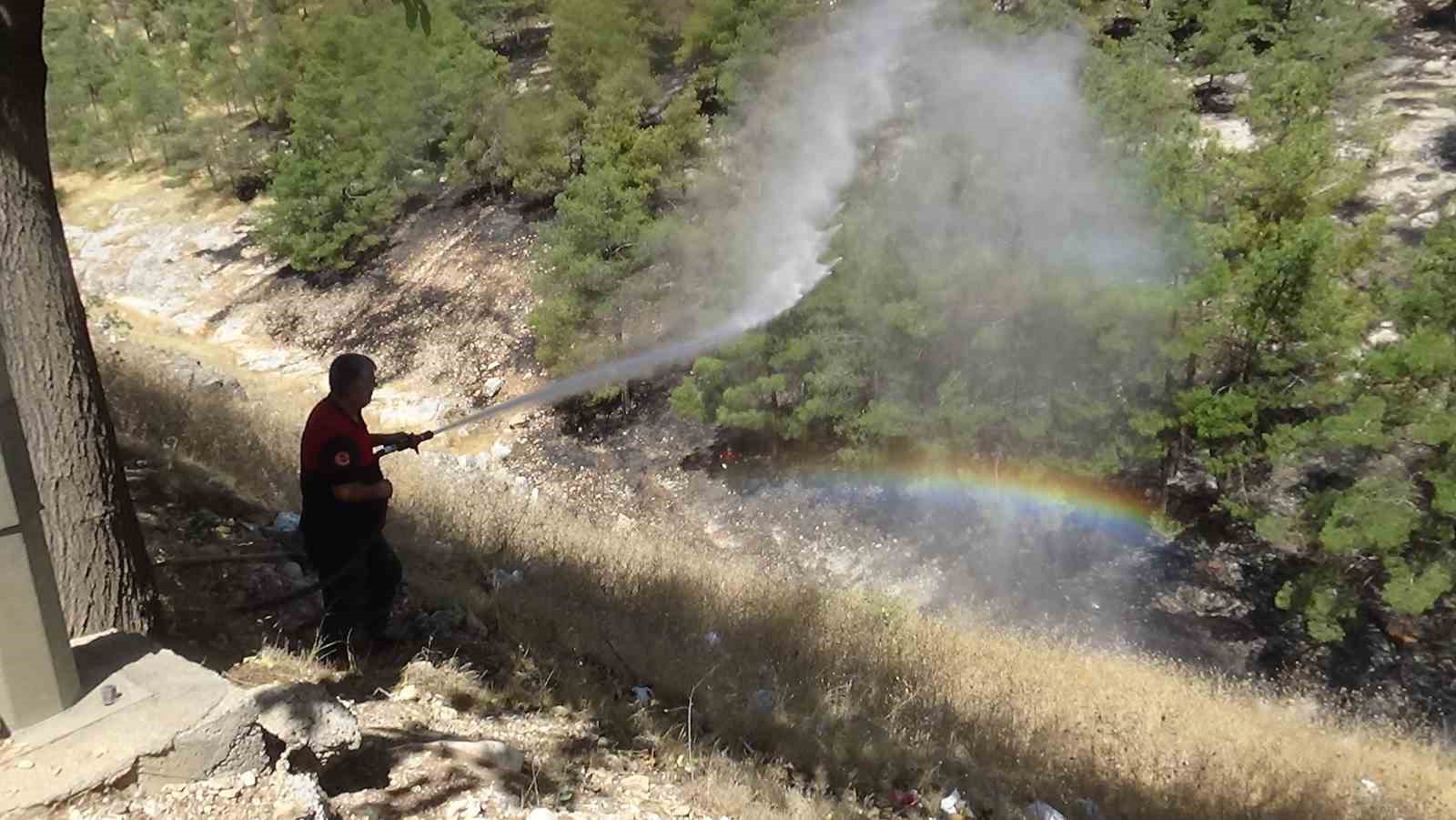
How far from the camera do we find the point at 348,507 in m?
3.99

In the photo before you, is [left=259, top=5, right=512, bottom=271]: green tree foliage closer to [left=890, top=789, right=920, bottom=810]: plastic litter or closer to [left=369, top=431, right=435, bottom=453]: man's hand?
[left=369, top=431, right=435, bottom=453]: man's hand

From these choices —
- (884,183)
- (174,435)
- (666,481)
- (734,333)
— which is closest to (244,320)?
(666,481)

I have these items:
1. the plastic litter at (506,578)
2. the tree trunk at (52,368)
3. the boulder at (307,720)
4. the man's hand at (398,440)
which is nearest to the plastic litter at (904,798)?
the boulder at (307,720)

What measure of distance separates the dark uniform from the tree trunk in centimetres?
77

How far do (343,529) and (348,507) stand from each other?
0.09 m

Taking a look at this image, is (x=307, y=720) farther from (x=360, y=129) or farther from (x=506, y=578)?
(x=360, y=129)

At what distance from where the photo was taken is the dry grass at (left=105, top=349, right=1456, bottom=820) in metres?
4.68

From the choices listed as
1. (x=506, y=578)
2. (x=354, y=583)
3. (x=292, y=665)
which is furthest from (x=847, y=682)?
(x=292, y=665)

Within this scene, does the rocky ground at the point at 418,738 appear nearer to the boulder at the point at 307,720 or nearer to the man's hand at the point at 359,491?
the boulder at the point at 307,720

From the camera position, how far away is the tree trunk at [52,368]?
291 cm

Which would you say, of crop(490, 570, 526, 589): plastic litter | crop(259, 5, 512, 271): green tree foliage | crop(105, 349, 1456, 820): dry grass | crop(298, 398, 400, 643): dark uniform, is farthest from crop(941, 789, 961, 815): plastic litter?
crop(259, 5, 512, 271): green tree foliage

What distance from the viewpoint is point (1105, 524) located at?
18.6m

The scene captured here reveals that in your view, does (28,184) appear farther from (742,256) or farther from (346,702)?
(742,256)

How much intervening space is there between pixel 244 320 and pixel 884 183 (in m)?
18.0
